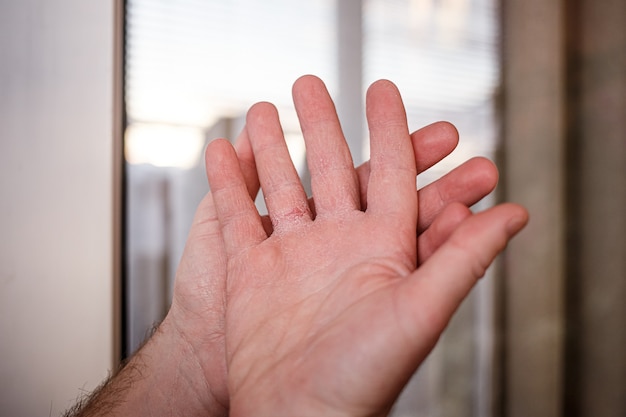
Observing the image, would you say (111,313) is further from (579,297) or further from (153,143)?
(579,297)

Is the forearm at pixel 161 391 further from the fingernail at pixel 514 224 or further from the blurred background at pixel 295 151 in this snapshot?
the fingernail at pixel 514 224

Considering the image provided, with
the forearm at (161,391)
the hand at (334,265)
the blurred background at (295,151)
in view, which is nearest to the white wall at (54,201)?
the blurred background at (295,151)

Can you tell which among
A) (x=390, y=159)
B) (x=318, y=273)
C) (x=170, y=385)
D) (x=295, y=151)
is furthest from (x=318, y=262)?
(x=295, y=151)

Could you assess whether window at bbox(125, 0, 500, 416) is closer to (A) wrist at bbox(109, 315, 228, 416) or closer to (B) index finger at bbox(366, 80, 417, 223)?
(A) wrist at bbox(109, 315, 228, 416)

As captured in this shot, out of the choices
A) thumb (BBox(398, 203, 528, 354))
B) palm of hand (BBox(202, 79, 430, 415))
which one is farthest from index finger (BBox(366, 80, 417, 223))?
thumb (BBox(398, 203, 528, 354))

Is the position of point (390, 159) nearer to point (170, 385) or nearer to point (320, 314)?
point (320, 314)

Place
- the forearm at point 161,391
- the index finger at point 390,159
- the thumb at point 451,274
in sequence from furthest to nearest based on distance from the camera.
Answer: the forearm at point 161,391 → the index finger at point 390,159 → the thumb at point 451,274
